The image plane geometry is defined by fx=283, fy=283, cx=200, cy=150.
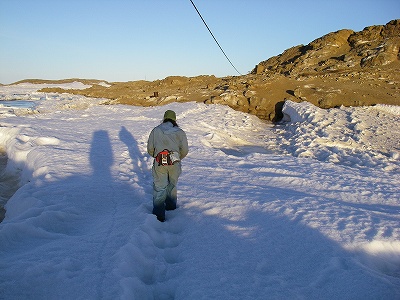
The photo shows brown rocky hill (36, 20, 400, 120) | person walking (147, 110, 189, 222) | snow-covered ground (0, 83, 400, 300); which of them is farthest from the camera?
brown rocky hill (36, 20, 400, 120)

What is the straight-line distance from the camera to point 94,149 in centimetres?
862

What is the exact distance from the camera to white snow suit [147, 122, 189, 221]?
427 centimetres

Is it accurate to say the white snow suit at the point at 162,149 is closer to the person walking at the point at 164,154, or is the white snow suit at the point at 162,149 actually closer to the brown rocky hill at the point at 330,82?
the person walking at the point at 164,154

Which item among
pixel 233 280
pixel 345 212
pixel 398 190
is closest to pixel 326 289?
pixel 233 280

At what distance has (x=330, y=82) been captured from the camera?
1714cm

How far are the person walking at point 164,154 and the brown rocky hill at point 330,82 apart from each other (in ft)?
40.4

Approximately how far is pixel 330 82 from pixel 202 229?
16194 millimetres

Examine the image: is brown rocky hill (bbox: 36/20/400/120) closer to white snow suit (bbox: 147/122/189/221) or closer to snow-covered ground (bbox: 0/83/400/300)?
snow-covered ground (bbox: 0/83/400/300)

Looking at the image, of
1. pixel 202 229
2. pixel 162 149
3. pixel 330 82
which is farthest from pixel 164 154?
pixel 330 82

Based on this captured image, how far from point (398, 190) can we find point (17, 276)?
249 inches

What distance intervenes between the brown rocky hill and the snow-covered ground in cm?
706

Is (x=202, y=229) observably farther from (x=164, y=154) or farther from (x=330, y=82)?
(x=330, y=82)

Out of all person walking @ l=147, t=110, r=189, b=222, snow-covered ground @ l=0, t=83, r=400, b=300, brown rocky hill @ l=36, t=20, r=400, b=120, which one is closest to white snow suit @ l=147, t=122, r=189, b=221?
person walking @ l=147, t=110, r=189, b=222

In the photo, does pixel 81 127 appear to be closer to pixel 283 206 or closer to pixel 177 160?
pixel 177 160
